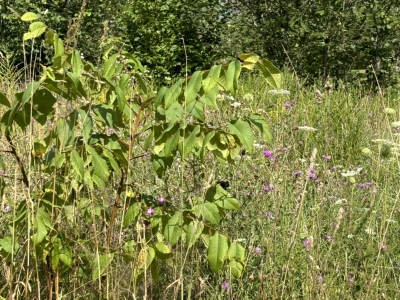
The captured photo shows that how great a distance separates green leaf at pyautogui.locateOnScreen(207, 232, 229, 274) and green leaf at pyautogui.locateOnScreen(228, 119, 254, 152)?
0.24 metres

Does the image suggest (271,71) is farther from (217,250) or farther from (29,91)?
(29,91)

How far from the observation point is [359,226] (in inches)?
71.7

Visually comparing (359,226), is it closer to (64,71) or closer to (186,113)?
(186,113)

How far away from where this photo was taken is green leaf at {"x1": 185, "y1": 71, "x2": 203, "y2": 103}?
1.27m

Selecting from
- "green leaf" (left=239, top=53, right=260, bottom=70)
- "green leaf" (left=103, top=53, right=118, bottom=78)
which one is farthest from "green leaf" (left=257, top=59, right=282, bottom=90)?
"green leaf" (left=103, top=53, right=118, bottom=78)

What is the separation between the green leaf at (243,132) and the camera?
1.29 meters

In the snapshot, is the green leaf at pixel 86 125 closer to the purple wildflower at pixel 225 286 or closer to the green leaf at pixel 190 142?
the green leaf at pixel 190 142

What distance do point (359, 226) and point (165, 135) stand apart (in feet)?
2.73

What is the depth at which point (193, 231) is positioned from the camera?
4.24 ft

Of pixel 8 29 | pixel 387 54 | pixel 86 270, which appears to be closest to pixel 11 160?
pixel 86 270

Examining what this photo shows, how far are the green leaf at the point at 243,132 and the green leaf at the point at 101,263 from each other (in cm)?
46

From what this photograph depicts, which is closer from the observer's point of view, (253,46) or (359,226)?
(359,226)

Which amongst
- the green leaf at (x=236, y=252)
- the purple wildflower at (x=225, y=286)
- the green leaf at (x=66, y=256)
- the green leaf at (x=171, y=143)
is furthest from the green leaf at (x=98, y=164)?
the purple wildflower at (x=225, y=286)

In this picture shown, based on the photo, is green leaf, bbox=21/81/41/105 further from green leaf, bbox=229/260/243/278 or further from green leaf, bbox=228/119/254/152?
green leaf, bbox=229/260/243/278
